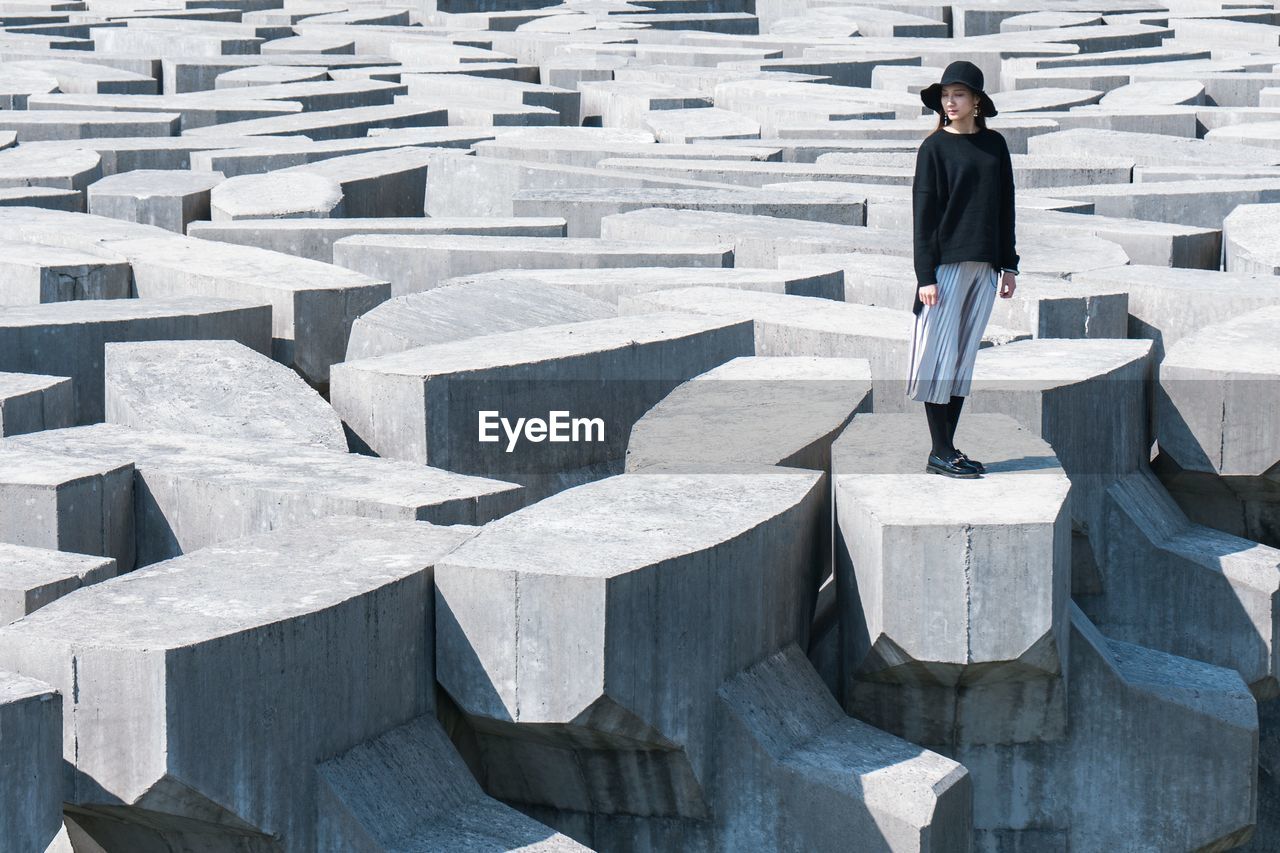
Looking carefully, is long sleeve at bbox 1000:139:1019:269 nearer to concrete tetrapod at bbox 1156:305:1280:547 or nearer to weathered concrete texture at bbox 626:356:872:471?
weathered concrete texture at bbox 626:356:872:471

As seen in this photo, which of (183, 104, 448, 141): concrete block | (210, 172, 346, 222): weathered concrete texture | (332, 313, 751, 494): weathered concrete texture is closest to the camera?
(332, 313, 751, 494): weathered concrete texture

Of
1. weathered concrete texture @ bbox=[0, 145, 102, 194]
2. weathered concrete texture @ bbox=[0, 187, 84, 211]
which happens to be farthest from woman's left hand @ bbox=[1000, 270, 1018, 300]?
weathered concrete texture @ bbox=[0, 145, 102, 194]

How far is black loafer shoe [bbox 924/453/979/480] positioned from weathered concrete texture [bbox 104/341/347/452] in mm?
1754

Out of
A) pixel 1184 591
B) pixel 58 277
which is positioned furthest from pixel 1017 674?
pixel 58 277

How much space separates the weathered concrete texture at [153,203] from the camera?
354 inches

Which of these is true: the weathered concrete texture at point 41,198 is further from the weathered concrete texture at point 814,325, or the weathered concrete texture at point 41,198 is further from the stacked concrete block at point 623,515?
the weathered concrete texture at point 814,325

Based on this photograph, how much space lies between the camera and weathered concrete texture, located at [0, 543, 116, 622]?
4.08 m

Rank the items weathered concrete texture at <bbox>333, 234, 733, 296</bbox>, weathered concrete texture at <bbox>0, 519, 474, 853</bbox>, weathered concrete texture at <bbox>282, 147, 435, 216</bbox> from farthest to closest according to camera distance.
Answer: weathered concrete texture at <bbox>282, 147, 435, 216</bbox>
weathered concrete texture at <bbox>333, 234, 733, 296</bbox>
weathered concrete texture at <bbox>0, 519, 474, 853</bbox>

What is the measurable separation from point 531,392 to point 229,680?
225 centimetres

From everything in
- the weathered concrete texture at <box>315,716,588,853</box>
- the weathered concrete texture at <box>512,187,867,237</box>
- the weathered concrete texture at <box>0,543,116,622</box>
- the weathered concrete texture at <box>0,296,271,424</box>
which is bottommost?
the weathered concrete texture at <box>315,716,588,853</box>

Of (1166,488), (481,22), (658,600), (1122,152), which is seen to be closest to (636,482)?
(658,600)

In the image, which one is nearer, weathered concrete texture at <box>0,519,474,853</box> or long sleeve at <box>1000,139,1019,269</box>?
weathered concrete texture at <box>0,519,474,853</box>

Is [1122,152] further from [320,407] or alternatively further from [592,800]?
[592,800]

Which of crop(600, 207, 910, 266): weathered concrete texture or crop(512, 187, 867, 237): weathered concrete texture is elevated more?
crop(512, 187, 867, 237): weathered concrete texture
